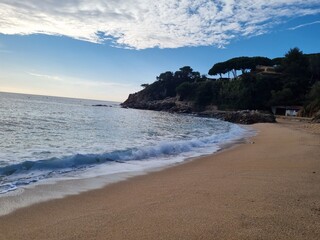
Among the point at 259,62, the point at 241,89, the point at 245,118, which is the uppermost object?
the point at 259,62

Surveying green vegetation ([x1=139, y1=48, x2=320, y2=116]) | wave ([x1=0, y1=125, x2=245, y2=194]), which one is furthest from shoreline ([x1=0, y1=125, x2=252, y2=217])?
green vegetation ([x1=139, y1=48, x2=320, y2=116])

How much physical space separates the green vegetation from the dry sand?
5628cm

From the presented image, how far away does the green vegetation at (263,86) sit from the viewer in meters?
72.8

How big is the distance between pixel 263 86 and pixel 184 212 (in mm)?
82729

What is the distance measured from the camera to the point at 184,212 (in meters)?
4.80

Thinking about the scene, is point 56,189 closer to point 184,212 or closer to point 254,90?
point 184,212

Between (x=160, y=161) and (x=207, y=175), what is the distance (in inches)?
143

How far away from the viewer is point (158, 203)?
546 centimetres

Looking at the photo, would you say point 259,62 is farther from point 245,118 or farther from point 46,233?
point 46,233

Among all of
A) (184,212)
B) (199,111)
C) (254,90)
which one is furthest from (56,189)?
(199,111)

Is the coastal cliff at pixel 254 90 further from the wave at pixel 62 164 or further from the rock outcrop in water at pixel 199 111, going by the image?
the wave at pixel 62 164

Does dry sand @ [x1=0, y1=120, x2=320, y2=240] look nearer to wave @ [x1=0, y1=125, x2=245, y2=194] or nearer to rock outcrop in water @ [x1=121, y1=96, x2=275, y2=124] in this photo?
wave @ [x1=0, y1=125, x2=245, y2=194]

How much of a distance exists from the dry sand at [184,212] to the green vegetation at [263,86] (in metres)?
56.3

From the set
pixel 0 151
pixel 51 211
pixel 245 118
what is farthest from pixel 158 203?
pixel 245 118
